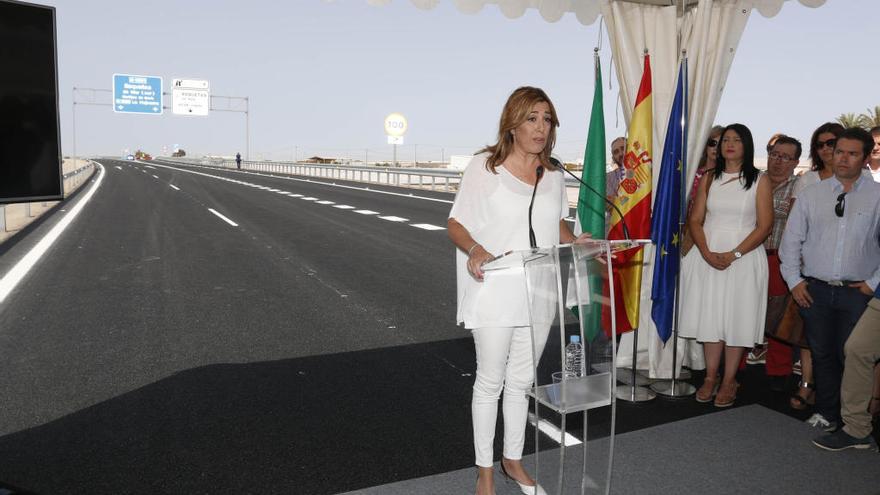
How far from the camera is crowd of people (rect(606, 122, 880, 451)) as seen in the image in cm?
422

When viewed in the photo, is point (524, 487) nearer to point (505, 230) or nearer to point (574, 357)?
point (574, 357)

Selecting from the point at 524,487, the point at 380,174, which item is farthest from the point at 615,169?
the point at 380,174

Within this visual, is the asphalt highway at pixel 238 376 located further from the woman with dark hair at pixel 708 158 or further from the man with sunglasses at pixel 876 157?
the man with sunglasses at pixel 876 157

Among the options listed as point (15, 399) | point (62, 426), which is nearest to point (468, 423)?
point (62, 426)

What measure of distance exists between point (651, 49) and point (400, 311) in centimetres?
385

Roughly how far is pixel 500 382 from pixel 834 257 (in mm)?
2359

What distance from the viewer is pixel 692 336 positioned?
512cm

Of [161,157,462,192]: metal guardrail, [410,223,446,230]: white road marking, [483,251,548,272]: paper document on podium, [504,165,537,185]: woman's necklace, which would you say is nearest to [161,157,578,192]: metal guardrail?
[161,157,462,192]: metal guardrail

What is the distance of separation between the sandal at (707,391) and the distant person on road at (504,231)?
2.18m

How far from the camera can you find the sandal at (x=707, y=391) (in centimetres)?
507

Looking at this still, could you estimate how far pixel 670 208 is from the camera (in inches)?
195

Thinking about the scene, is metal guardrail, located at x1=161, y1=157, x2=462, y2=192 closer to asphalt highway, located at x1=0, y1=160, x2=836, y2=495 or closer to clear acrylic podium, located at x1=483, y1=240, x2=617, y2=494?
asphalt highway, located at x1=0, y1=160, x2=836, y2=495

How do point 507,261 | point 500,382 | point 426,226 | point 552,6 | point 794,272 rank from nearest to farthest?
point 507,261 → point 500,382 → point 794,272 → point 552,6 → point 426,226

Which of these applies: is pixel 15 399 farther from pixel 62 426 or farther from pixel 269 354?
pixel 269 354
